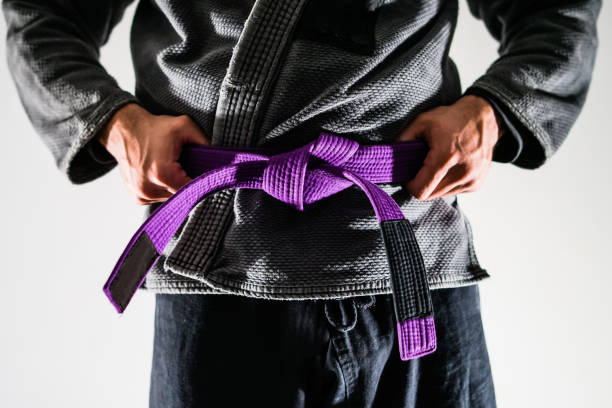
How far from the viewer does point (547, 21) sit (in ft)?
1.89

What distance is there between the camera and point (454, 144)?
47cm

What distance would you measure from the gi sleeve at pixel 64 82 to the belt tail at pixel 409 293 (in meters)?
0.34

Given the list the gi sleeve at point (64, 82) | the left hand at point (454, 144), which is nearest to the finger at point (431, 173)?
the left hand at point (454, 144)

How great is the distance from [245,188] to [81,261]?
0.85 metres

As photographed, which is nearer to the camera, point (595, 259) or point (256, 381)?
point (256, 381)

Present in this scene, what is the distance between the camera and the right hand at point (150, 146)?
467 mm

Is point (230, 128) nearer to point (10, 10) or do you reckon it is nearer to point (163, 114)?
point (163, 114)

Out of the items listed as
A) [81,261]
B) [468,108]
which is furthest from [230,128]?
[81,261]

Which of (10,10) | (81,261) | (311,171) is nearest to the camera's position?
(311,171)

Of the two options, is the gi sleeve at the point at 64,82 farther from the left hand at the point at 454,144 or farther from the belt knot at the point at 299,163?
the left hand at the point at 454,144

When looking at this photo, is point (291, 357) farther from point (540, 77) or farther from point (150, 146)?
point (540, 77)

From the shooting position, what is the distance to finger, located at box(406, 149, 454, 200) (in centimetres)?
47

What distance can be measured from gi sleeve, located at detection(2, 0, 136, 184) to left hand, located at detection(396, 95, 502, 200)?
34 centimetres

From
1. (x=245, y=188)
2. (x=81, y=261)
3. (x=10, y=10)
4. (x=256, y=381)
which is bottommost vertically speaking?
(x=81, y=261)
